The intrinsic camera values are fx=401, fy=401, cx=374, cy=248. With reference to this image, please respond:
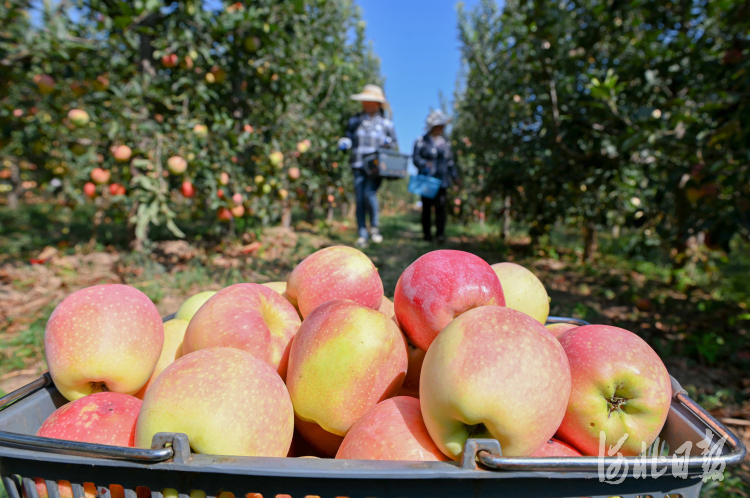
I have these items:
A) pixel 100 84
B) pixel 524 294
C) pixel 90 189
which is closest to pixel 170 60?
pixel 100 84

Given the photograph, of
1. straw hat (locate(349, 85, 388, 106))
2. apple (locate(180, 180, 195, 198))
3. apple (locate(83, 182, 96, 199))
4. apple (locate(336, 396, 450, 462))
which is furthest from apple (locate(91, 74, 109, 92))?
apple (locate(336, 396, 450, 462))

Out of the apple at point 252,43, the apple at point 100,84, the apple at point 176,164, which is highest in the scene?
the apple at point 252,43

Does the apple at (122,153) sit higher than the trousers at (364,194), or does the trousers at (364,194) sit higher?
the apple at (122,153)

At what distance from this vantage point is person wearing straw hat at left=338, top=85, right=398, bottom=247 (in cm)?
521

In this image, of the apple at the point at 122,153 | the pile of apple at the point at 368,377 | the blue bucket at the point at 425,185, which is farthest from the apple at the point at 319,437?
the blue bucket at the point at 425,185

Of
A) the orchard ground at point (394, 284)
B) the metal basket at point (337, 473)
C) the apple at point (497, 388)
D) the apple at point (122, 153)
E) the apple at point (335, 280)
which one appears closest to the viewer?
the metal basket at point (337, 473)

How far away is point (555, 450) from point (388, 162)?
4604 mm

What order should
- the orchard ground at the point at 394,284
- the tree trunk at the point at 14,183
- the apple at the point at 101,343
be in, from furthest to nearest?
the tree trunk at the point at 14,183, the orchard ground at the point at 394,284, the apple at the point at 101,343

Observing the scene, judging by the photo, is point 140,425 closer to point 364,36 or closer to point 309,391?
point 309,391

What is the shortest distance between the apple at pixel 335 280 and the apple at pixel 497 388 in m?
0.53

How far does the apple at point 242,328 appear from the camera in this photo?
3.59 ft

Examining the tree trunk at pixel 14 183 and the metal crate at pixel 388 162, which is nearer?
the metal crate at pixel 388 162

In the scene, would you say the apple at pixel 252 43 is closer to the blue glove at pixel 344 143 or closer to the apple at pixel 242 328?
the blue glove at pixel 344 143

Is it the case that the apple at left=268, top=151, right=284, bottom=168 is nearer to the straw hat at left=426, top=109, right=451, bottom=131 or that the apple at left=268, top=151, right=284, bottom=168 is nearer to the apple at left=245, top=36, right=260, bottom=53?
the apple at left=245, top=36, right=260, bottom=53
